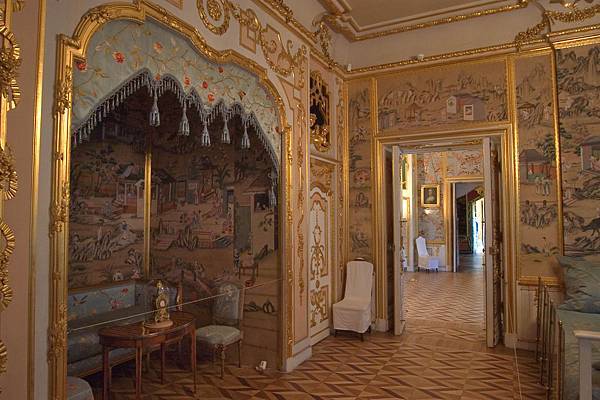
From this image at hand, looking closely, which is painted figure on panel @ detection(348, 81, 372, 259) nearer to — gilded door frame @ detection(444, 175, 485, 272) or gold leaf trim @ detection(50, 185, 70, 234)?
gold leaf trim @ detection(50, 185, 70, 234)

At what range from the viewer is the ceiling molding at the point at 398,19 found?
17.5ft

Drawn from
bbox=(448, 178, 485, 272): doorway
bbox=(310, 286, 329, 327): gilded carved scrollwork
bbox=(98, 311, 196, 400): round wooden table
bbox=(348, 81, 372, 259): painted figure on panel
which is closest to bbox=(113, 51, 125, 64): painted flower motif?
bbox=(98, 311, 196, 400): round wooden table

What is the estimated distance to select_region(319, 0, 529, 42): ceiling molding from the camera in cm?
535

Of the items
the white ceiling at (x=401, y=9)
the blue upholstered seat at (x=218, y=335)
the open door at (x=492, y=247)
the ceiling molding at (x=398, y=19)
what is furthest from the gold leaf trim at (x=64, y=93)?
the open door at (x=492, y=247)

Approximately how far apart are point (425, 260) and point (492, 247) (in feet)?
23.9

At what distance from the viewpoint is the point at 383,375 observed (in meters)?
4.32

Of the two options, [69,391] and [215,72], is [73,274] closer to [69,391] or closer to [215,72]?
[69,391]

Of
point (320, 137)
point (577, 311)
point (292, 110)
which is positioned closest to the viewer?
point (577, 311)

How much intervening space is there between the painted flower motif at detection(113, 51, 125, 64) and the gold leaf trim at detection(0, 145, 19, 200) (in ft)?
3.06

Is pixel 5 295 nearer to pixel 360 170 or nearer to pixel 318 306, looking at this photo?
pixel 318 306

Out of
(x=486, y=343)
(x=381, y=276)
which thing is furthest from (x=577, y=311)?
(x=381, y=276)

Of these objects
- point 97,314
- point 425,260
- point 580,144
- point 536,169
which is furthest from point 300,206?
point 425,260

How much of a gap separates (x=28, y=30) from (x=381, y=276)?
5.06 metres

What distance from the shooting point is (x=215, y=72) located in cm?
356
